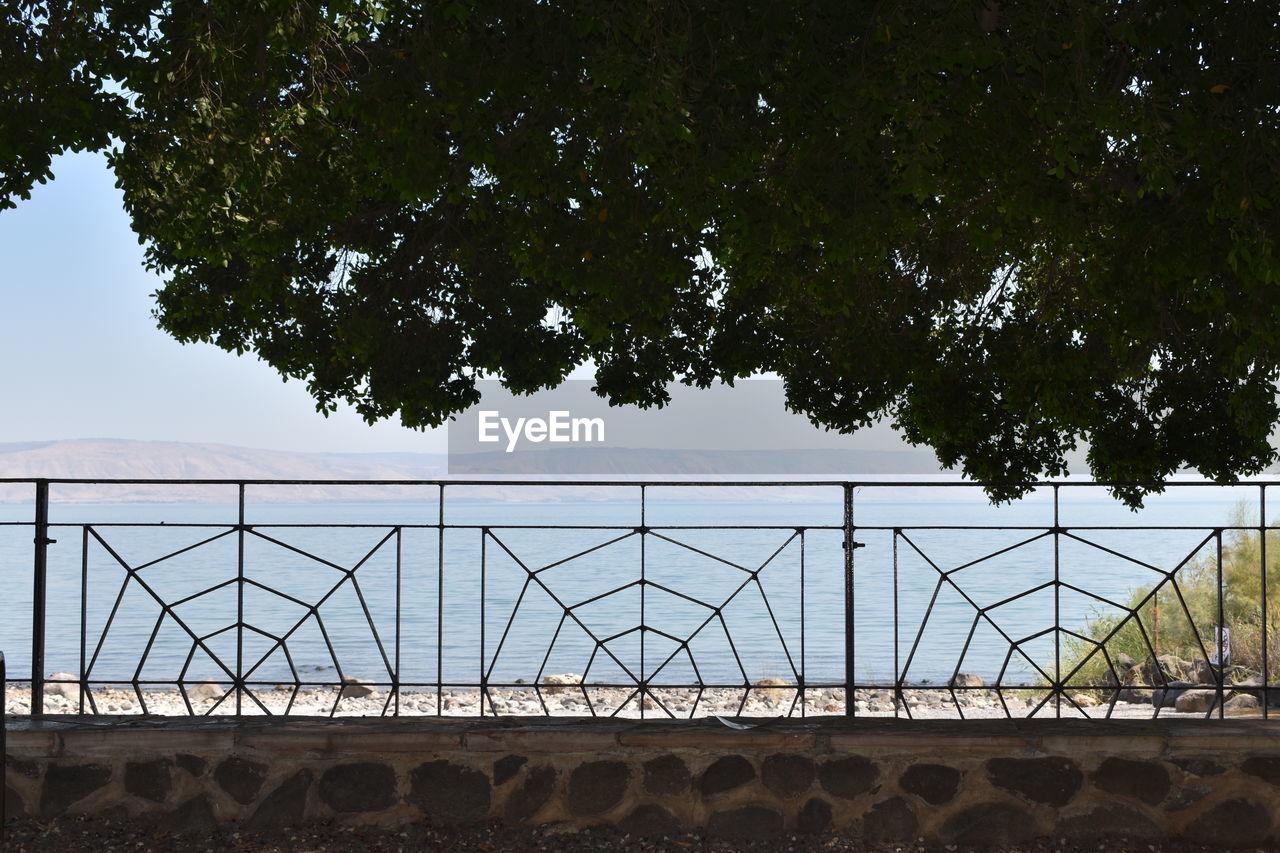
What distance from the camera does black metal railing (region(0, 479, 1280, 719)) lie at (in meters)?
5.30

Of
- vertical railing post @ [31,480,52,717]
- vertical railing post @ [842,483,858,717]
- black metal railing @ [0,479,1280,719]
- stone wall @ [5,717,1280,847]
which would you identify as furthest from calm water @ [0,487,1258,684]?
vertical railing post @ [31,480,52,717]

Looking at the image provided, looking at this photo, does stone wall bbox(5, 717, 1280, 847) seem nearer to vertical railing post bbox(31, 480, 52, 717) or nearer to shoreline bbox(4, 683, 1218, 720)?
vertical railing post bbox(31, 480, 52, 717)

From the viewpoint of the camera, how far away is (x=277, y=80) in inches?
236

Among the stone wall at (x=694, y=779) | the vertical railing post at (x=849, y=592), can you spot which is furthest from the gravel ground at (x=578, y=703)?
the stone wall at (x=694, y=779)

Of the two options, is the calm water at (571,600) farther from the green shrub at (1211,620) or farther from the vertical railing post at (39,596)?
the vertical railing post at (39,596)

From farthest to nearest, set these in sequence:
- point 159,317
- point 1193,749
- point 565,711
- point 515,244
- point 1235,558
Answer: point 1235,558 < point 565,711 < point 159,317 < point 515,244 < point 1193,749

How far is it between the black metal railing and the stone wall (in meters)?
0.41

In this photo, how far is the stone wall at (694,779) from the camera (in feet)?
15.1

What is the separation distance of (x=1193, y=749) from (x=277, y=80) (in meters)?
5.01

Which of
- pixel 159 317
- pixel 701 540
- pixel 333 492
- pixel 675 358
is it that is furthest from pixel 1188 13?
pixel 333 492

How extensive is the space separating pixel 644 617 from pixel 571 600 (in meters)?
24.8

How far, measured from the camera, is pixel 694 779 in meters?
4.64

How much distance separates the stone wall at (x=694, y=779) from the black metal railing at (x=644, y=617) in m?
0.41

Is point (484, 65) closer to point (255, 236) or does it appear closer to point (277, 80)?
point (277, 80)
